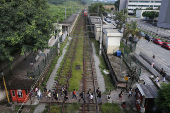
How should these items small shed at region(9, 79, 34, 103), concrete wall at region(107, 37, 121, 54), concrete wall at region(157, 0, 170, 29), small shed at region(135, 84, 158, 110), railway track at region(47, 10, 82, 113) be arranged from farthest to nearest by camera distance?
1. concrete wall at region(157, 0, 170, 29)
2. concrete wall at region(107, 37, 121, 54)
3. railway track at region(47, 10, 82, 113)
4. small shed at region(9, 79, 34, 103)
5. small shed at region(135, 84, 158, 110)

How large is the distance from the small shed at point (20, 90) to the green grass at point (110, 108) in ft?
21.9

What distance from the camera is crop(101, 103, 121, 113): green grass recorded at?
12545 mm

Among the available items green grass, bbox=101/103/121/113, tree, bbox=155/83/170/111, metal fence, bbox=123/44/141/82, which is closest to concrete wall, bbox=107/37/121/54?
metal fence, bbox=123/44/141/82

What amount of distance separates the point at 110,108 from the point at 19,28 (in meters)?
10.4

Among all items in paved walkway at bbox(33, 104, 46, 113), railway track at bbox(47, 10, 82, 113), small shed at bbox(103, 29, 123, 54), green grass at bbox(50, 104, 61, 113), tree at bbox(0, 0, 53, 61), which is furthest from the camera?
small shed at bbox(103, 29, 123, 54)

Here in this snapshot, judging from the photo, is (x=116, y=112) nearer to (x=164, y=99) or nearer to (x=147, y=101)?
(x=147, y=101)

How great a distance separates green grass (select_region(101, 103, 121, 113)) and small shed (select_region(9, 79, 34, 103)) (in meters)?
6.68

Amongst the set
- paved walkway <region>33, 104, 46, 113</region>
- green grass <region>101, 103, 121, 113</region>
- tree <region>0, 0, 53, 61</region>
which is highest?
tree <region>0, 0, 53, 61</region>

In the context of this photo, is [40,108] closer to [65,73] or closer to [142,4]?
[65,73]

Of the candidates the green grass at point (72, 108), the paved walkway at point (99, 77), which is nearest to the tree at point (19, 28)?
the green grass at point (72, 108)

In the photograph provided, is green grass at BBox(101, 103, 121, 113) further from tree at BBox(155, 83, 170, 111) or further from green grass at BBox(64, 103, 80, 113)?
tree at BBox(155, 83, 170, 111)

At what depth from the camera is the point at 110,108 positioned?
12.9 metres

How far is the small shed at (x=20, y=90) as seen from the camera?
1326 centimetres

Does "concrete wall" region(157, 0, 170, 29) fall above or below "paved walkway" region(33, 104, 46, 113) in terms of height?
above
